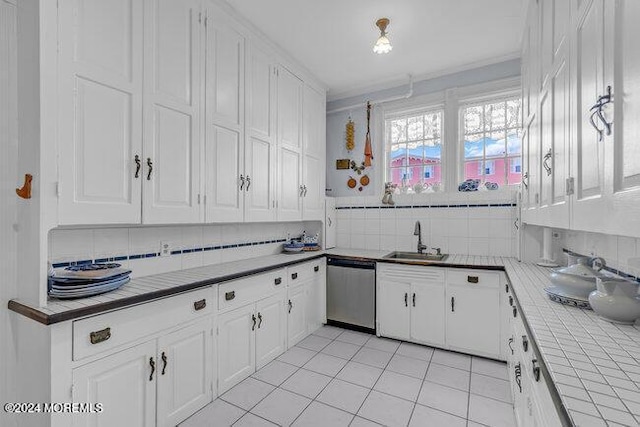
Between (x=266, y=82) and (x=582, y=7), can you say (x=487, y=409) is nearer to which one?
(x=582, y=7)

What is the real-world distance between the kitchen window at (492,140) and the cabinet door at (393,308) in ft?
5.03

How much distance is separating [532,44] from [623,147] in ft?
6.05

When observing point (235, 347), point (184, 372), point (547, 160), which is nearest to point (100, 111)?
point (184, 372)

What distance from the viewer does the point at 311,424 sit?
1.83m

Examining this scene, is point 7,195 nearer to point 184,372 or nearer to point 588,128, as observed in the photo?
point 184,372

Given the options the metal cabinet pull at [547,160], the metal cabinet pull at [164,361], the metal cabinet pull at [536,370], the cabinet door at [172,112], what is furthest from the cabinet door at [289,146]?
the metal cabinet pull at [536,370]

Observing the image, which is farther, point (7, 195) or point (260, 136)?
point (260, 136)

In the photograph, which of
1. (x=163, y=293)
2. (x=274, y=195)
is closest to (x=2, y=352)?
(x=163, y=293)

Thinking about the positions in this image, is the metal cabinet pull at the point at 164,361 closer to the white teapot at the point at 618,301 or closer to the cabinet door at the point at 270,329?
the cabinet door at the point at 270,329

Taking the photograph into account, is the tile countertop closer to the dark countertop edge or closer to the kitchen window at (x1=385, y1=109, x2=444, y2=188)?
the dark countertop edge

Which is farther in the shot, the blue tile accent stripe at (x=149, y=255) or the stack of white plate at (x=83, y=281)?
the blue tile accent stripe at (x=149, y=255)

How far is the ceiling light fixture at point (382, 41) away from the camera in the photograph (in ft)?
7.75

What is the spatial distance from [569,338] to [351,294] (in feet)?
7.48

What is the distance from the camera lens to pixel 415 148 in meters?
3.71
